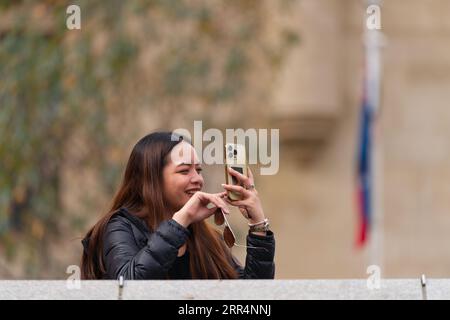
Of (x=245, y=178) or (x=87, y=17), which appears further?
(x=87, y=17)

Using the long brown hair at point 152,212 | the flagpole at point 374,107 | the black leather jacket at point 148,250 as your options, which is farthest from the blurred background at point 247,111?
the black leather jacket at point 148,250

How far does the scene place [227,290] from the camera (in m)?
5.55

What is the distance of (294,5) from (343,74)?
1.36m

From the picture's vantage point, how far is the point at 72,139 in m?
15.4

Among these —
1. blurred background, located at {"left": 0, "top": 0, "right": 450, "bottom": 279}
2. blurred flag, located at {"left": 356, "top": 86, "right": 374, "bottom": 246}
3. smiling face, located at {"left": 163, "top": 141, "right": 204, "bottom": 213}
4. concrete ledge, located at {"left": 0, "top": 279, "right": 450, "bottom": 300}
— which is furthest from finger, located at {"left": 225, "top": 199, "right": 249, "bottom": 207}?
blurred flag, located at {"left": 356, "top": 86, "right": 374, "bottom": 246}

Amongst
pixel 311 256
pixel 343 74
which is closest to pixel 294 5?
pixel 343 74

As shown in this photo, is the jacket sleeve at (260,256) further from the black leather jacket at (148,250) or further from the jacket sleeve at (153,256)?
the jacket sleeve at (153,256)

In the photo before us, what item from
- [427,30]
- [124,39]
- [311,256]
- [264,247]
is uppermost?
[427,30]

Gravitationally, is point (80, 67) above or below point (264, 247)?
above

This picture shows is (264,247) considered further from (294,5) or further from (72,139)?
(294,5)

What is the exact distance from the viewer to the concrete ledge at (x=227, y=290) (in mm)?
5508
